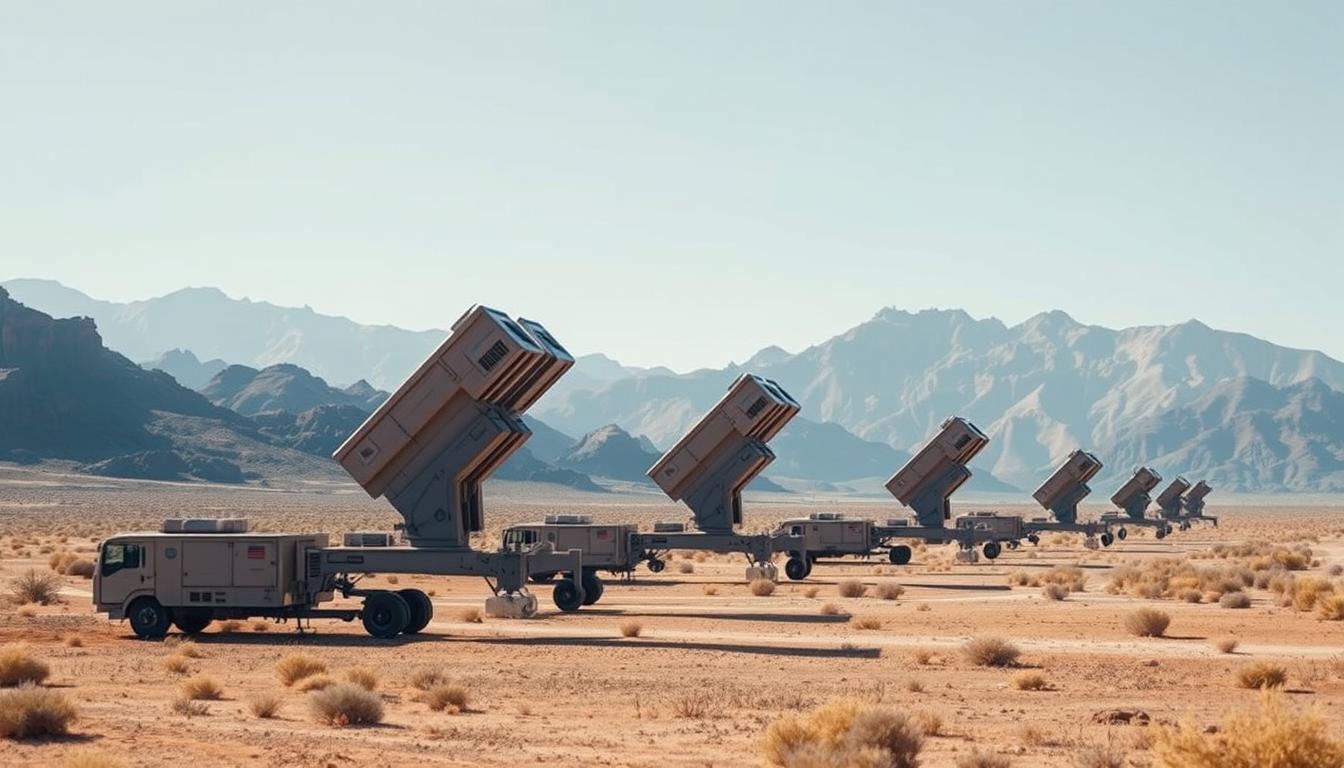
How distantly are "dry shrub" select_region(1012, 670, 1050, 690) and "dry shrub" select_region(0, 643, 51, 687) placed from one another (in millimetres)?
11958

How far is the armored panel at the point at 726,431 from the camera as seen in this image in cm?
4450

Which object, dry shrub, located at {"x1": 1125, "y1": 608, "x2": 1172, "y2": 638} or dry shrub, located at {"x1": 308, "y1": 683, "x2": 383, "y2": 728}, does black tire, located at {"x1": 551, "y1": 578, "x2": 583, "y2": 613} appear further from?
dry shrub, located at {"x1": 308, "y1": 683, "x2": 383, "y2": 728}

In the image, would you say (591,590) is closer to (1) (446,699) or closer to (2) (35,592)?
(2) (35,592)

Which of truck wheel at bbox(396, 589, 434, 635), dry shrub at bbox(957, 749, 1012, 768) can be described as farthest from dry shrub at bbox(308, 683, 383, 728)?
truck wheel at bbox(396, 589, 434, 635)

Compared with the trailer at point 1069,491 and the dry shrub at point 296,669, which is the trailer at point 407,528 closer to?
the dry shrub at point 296,669

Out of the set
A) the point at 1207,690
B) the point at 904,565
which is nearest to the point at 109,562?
the point at 1207,690

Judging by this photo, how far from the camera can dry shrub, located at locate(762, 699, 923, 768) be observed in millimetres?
14875

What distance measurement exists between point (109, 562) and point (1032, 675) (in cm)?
1548

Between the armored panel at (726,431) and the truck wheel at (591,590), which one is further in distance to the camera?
the armored panel at (726,431)

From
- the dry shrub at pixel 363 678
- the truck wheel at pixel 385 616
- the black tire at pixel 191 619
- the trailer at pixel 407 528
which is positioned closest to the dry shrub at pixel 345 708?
the dry shrub at pixel 363 678

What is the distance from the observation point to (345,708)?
18.7 metres

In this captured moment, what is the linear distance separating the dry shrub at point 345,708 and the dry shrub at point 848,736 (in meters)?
4.94

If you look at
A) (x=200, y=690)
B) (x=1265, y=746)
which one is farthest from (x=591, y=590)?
(x=1265, y=746)

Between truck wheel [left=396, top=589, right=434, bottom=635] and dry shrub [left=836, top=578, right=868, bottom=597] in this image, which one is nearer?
truck wheel [left=396, top=589, right=434, bottom=635]
